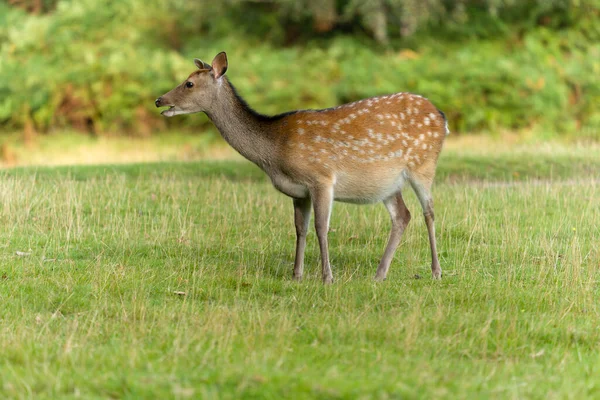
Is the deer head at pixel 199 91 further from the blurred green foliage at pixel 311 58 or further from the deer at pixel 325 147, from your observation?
the blurred green foliage at pixel 311 58

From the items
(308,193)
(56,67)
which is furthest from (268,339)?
(56,67)

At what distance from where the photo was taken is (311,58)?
24.6 metres

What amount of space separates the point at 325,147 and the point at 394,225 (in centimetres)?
115

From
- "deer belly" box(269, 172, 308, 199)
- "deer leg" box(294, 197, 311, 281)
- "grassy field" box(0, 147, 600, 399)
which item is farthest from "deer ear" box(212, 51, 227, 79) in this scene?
"grassy field" box(0, 147, 600, 399)

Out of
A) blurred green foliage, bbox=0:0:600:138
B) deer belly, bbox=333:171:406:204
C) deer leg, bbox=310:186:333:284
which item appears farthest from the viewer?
blurred green foliage, bbox=0:0:600:138

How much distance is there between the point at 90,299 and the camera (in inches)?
288

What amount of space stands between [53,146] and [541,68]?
12.6 m

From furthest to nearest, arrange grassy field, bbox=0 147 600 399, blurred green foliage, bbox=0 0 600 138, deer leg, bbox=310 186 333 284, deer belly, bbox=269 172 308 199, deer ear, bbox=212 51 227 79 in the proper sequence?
1. blurred green foliage, bbox=0 0 600 138
2. deer ear, bbox=212 51 227 79
3. deer belly, bbox=269 172 308 199
4. deer leg, bbox=310 186 333 284
5. grassy field, bbox=0 147 600 399

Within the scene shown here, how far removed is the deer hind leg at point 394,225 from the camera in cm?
860

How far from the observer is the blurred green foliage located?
22.9 metres

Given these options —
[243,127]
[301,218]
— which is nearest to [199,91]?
[243,127]

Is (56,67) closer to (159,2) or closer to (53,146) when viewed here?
(53,146)

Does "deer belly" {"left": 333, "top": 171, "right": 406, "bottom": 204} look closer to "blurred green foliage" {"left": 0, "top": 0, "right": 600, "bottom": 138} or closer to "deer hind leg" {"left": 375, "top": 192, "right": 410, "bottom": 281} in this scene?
"deer hind leg" {"left": 375, "top": 192, "right": 410, "bottom": 281}

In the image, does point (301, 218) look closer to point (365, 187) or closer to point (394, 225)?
point (365, 187)
